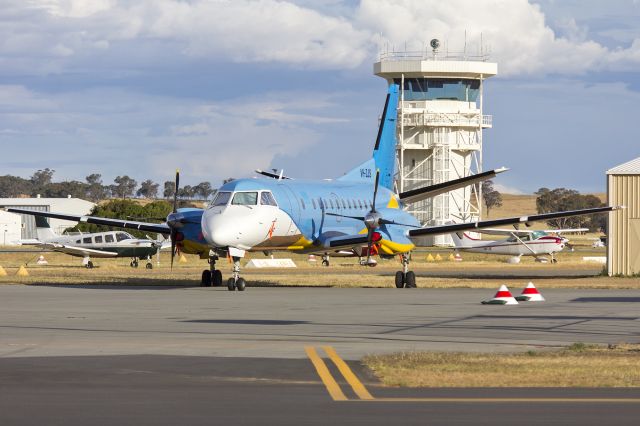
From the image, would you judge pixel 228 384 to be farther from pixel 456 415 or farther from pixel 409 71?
pixel 409 71

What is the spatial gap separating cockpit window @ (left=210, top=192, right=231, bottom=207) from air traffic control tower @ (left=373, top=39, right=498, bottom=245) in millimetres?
51441

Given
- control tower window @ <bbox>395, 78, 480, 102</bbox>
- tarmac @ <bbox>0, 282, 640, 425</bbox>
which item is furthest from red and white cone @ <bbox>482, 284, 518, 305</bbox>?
control tower window @ <bbox>395, 78, 480, 102</bbox>

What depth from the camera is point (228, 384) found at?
12578 mm

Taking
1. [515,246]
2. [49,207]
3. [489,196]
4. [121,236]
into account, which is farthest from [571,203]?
[121,236]

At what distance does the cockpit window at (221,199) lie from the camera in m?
33.3

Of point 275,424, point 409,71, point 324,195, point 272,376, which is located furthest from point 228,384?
point 409,71

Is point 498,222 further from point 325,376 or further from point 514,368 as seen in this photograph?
point 325,376

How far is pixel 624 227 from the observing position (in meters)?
45.7

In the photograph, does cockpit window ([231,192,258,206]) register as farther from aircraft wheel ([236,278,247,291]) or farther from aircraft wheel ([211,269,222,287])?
aircraft wheel ([211,269,222,287])

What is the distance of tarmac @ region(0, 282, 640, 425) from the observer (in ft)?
34.8

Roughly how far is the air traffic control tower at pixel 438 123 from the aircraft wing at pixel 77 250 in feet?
97.3

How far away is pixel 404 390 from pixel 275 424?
2682 mm

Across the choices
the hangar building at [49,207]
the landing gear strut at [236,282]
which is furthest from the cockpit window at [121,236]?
the hangar building at [49,207]

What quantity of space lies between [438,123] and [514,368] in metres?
71.6
